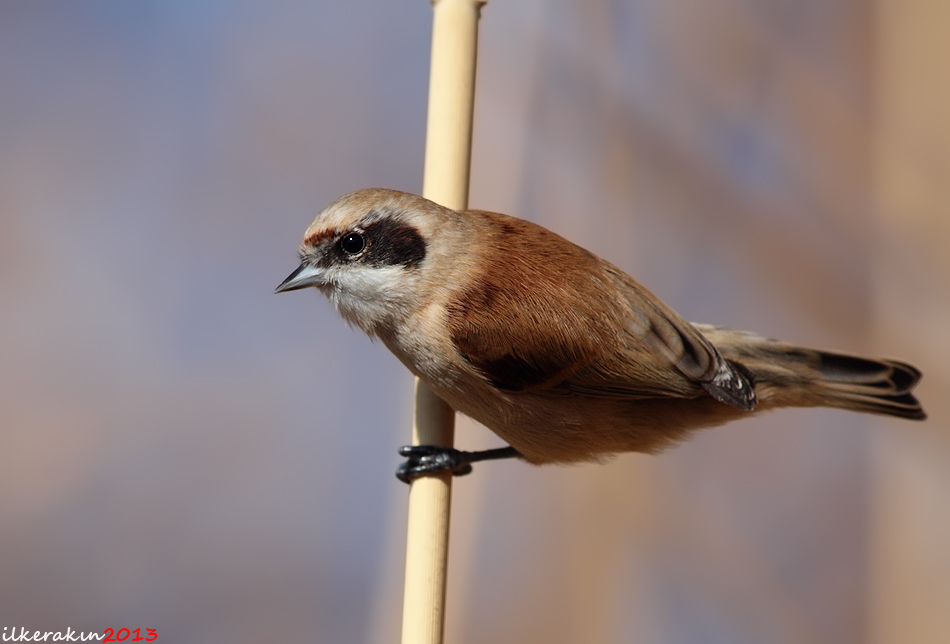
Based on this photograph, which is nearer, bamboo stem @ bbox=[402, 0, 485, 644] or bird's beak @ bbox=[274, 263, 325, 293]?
bamboo stem @ bbox=[402, 0, 485, 644]

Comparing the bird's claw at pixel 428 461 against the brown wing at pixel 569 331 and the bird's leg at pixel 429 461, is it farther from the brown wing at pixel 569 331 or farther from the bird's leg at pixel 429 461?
the brown wing at pixel 569 331

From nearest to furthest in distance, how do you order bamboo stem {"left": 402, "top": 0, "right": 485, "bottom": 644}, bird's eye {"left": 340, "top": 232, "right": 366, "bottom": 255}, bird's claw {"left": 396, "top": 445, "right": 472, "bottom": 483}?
bamboo stem {"left": 402, "top": 0, "right": 485, "bottom": 644} → bird's claw {"left": 396, "top": 445, "right": 472, "bottom": 483} → bird's eye {"left": 340, "top": 232, "right": 366, "bottom": 255}

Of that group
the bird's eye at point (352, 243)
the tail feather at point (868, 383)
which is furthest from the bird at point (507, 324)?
the tail feather at point (868, 383)

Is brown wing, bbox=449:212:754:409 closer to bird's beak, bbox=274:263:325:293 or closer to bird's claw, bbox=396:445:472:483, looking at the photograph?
bird's claw, bbox=396:445:472:483

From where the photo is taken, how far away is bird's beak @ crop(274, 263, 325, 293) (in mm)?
1794

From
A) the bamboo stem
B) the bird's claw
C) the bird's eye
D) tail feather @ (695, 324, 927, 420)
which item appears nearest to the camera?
the bamboo stem

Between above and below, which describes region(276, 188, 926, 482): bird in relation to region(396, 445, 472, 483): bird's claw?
above

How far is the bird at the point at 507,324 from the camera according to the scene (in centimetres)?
176

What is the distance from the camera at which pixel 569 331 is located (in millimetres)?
1776

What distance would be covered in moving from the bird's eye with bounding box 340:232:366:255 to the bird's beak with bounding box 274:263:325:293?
75mm

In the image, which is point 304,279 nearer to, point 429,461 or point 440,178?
point 440,178

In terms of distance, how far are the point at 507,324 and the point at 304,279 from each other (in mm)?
453

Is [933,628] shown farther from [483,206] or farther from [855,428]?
[483,206]

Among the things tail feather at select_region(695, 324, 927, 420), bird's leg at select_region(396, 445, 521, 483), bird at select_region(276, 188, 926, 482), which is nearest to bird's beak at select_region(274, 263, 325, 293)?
bird at select_region(276, 188, 926, 482)
